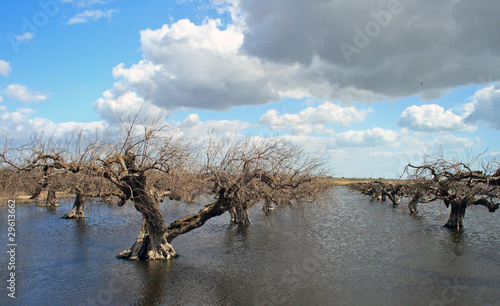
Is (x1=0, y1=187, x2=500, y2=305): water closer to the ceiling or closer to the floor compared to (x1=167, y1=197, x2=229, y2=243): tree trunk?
closer to the floor

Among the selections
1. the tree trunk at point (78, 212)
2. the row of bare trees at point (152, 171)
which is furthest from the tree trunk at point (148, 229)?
the tree trunk at point (78, 212)

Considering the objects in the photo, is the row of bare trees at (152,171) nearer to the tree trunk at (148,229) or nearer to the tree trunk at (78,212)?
the tree trunk at (148,229)

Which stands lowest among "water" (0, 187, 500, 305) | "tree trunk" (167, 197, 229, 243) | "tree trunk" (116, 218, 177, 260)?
"water" (0, 187, 500, 305)

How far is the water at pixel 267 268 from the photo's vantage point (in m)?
14.2

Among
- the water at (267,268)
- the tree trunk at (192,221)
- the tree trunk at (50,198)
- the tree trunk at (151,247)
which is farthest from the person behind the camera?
the tree trunk at (50,198)

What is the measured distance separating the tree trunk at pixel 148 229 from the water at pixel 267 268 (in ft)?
2.31

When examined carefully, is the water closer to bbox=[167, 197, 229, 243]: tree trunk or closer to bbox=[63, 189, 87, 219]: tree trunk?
bbox=[167, 197, 229, 243]: tree trunk

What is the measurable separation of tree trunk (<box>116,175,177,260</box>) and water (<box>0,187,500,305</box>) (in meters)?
0.71

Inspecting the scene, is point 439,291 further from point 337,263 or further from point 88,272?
point 88,272

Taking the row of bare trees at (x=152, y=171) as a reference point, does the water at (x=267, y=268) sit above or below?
below

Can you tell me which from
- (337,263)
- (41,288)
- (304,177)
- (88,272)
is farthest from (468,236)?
(41,288)

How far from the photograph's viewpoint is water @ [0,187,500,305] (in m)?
14.2

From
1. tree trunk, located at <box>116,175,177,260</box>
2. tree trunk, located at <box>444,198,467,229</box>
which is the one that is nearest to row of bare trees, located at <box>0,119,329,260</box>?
tree trunk, located at <box>116,175,177,260</box>

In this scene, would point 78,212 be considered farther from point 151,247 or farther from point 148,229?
point 148,229
